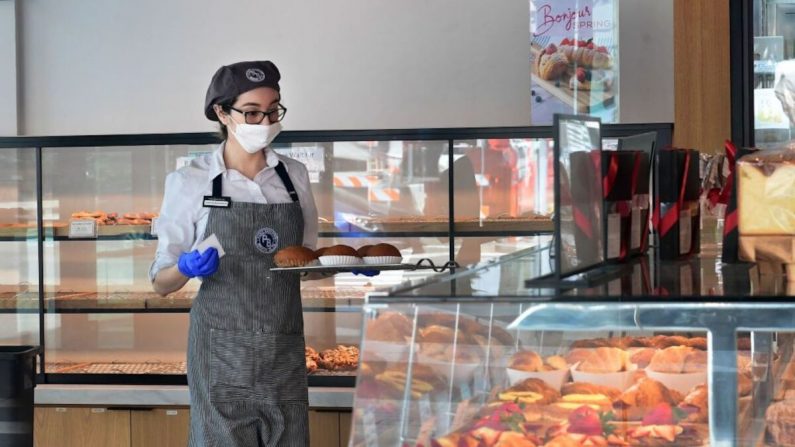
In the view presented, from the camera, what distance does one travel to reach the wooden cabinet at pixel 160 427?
447 centimetres

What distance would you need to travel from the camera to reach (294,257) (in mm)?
3184

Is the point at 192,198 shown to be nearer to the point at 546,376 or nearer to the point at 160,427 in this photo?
the point at 160,427

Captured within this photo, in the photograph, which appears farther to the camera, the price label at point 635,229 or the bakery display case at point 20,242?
the bakery display case at point 20,242

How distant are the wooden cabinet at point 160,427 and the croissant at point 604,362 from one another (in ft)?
9.22

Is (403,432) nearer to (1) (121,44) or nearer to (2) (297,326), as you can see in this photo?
(2) (297,326)

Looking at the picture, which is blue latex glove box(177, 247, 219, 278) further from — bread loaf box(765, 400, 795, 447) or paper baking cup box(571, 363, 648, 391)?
bread loaf box(765, 400, 795, 447)

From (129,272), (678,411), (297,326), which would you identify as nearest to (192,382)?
(297,326)

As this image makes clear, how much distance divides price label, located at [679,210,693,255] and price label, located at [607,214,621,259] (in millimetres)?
300

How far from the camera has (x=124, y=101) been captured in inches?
220

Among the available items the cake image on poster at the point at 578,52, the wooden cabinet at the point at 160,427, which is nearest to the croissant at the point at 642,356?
the cake image on poster at the point at 578,52

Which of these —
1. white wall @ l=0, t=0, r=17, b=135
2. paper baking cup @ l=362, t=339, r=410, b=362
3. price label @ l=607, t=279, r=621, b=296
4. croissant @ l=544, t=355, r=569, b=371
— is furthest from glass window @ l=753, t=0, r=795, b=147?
white wall @ l=0, t=0, r=17, b=135

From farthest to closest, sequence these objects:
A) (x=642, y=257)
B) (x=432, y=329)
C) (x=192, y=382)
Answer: (x=192, y=382), (x=642, y=257), (x=432, y=329)

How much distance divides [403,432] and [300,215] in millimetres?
1718

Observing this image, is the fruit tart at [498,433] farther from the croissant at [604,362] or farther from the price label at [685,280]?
the price label at [685,280]
